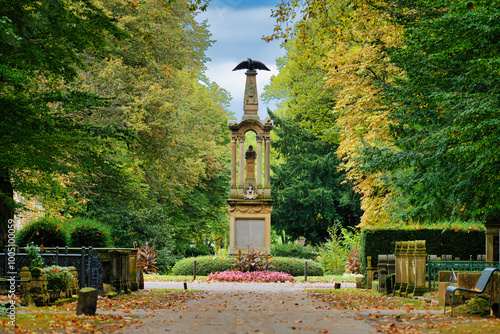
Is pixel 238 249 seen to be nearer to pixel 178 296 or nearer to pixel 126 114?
pixel 126 114

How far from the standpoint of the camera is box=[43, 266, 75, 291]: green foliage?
1323 centimetres

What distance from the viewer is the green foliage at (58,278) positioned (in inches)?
521

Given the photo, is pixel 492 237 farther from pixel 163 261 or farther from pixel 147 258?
pixel 163 261

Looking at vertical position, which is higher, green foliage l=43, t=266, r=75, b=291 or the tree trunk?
the tree trunk

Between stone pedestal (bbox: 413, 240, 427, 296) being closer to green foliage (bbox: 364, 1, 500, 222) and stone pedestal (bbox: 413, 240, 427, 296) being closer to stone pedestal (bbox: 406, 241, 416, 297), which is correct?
stone pedestal (bbox: 406, 241, 416, 297)

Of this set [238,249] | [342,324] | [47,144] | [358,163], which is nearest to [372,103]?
[358,163]

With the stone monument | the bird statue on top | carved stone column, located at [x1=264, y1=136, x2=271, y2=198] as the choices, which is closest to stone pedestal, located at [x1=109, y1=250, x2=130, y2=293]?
the stone monument

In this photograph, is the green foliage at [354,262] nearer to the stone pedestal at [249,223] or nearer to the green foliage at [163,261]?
the stone pedestal at [249,223]

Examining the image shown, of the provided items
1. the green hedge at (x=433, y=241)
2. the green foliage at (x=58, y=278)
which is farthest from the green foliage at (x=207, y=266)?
the green foliage at (x=58, y=278)

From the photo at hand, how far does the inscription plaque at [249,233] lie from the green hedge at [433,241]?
680cm

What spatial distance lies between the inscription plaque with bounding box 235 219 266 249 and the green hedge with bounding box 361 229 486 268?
6804 mm

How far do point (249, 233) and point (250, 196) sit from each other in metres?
1.77

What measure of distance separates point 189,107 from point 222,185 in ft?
22.2

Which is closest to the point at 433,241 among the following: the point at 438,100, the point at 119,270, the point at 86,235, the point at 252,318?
the point at 438,100
